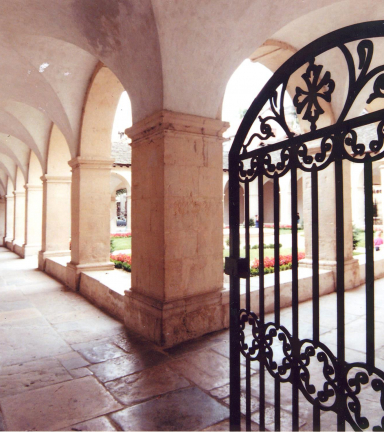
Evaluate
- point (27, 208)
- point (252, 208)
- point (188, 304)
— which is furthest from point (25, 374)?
point (252, 208)

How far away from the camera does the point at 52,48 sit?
5547mm

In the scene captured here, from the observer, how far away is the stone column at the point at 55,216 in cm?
930

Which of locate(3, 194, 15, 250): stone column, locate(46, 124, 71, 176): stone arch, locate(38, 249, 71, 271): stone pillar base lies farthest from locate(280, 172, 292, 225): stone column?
locate(38, 249, 71, 271): stone pillar base

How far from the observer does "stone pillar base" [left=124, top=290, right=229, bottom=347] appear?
3.77m

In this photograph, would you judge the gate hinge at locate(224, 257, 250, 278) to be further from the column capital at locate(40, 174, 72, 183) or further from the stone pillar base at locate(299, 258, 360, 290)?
the column capital at locate(40, 174, 72, 183)

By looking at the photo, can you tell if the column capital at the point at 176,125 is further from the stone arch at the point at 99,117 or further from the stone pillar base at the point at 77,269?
the stone pillar base at the point at 77,269

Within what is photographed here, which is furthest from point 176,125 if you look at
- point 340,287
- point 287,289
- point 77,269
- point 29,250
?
point 29,250

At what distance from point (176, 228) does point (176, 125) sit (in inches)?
45.4

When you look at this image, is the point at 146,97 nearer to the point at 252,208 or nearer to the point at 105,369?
the point at 105,369

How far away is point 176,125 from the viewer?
3.87 metres

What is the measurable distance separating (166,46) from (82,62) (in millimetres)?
2822

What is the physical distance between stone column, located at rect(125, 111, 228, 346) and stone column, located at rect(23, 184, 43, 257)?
930 centimetres

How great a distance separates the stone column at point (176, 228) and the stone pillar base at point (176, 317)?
1cm

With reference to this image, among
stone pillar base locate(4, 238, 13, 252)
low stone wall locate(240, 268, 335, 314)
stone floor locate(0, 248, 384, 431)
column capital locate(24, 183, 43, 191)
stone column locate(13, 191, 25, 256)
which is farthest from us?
stone pillar base locate(4, 238, 13, 252)
